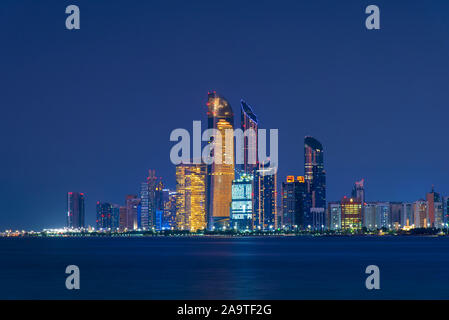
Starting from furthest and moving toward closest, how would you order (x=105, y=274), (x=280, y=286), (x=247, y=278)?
(x=105, y=274) → (x=247, y=278) → (x=280, y=286)

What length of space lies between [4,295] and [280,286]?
28.9 meters

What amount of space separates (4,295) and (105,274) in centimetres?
2713

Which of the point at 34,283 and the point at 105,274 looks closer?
the point at 34,283

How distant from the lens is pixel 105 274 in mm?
98562
